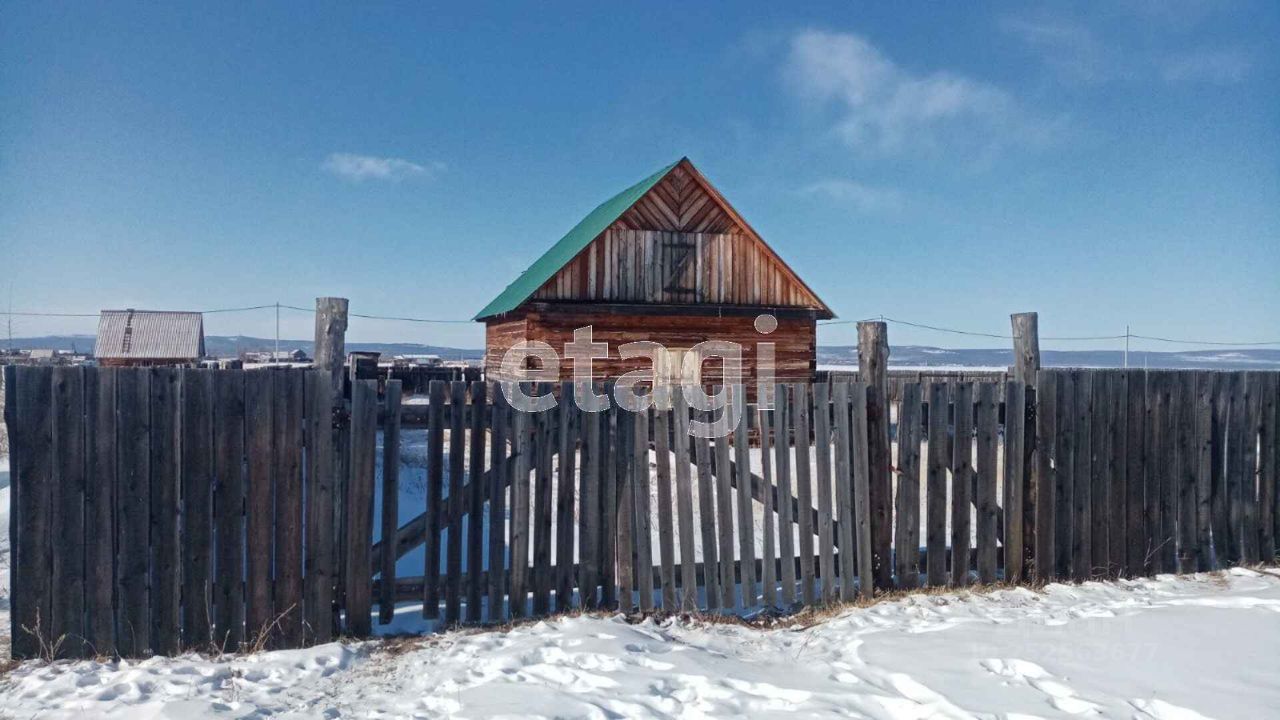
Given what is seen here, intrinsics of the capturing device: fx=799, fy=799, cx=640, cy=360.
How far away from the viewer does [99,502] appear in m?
4.66

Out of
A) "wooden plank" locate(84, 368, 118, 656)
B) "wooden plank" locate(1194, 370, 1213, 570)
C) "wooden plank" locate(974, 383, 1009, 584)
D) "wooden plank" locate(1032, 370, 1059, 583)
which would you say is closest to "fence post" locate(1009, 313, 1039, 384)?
"wooden plank" locate(1032, 370, 1059, 583)

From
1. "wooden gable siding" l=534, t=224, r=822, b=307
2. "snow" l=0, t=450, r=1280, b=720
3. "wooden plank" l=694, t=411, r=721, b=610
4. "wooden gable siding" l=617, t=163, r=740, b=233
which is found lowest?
"snow" l=0, t=450, r=1280, b=720

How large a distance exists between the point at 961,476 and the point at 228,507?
5.20m

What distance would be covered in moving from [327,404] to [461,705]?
2.13m

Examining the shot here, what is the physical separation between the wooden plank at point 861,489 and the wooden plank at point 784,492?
1.81 ft

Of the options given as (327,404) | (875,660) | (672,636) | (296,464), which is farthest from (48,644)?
(875,660)

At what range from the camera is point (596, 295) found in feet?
56.9

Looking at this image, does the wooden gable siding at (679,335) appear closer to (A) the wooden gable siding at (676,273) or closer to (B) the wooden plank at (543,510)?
(A) the wooden gable siding at (676,273)

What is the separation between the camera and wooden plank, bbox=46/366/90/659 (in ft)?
15.1

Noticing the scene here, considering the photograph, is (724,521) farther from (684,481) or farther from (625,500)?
(625,500)

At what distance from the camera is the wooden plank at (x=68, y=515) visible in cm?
461

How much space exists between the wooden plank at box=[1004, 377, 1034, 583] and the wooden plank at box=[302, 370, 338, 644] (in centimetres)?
507

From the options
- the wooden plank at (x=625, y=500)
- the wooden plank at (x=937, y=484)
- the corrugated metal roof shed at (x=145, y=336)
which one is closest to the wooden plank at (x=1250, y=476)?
the wooden plank at (x=937, y=484)

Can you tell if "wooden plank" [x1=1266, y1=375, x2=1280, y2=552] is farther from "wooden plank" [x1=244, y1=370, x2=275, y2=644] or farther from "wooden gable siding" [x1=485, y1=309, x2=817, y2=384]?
"wooden gable siding" [x1=485, y1=309, x2=817, y2=384]
